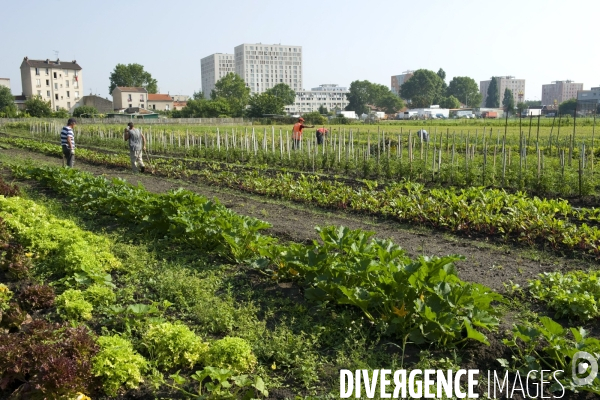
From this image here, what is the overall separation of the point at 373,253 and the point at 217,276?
82.5 inches

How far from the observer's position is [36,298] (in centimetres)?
549

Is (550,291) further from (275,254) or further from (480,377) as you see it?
(275,254)

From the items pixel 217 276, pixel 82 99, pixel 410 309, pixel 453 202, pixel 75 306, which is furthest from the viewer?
pixel 82 99

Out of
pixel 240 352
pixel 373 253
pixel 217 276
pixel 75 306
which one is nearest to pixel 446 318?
pixel 373 253

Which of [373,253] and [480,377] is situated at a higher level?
[373,253]

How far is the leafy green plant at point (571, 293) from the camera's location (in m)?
5.04

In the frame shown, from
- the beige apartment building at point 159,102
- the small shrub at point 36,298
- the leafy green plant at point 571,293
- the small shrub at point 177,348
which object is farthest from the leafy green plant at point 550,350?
the beige apartment building at point 159,102

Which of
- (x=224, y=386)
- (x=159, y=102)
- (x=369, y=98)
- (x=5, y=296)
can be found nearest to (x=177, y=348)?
(x=224, y=386)

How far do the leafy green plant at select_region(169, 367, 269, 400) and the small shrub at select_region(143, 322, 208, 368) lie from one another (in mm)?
244

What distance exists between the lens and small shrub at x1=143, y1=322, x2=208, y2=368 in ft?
14.3

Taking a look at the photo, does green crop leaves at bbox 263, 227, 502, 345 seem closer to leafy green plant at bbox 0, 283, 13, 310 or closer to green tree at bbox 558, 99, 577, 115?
leafy green plant at bbox 0, 283, 13, 310

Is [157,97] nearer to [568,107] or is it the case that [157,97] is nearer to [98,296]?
[568,107]

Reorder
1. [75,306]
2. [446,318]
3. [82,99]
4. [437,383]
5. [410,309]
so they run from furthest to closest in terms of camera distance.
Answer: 1. [82,99]
2. [75,306]
3. [410,309]
4. [446,318]
5. [437,383]

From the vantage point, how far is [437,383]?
4043mm
